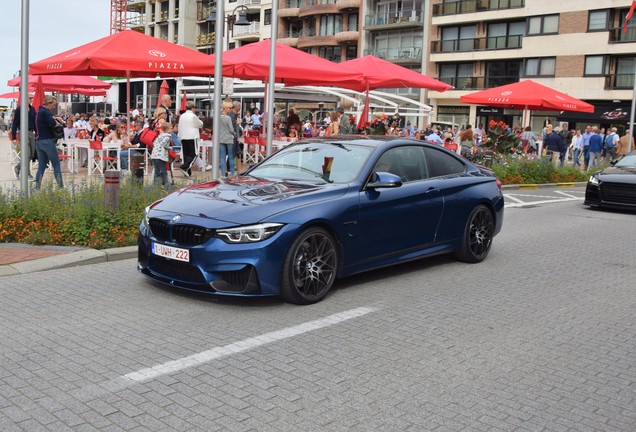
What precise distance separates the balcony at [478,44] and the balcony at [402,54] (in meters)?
1.57

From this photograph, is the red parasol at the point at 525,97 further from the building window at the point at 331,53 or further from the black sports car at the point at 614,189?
the building window at the point at 331,53

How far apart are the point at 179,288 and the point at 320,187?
168cm

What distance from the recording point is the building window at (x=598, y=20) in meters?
46.6

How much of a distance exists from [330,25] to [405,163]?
196 ft

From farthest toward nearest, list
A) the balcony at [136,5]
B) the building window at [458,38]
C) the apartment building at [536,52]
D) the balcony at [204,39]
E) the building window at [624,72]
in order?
the balcony at [136,5] < the balcony at [204,39] < the building window at [458,38] < the apartment building at [536,52] < the building window at [624,72]

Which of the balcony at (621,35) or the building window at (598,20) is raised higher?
the building window at (598,20)

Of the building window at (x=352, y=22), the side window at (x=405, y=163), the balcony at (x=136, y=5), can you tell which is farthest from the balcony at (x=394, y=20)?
the side window at (x=405, y=163)

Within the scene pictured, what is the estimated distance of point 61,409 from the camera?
13.0 feet

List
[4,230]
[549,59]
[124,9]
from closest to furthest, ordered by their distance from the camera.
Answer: [4,230]
[549,59]
[124,9]

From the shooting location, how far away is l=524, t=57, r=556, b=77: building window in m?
49.9

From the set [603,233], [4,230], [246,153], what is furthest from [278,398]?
[246,153]

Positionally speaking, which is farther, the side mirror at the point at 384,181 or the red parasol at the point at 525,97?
the red parasol at the point at 525,97

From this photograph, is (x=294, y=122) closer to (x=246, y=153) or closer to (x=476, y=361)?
(x=246, y=153)

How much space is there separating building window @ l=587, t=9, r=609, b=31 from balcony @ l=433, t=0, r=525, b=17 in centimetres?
546
